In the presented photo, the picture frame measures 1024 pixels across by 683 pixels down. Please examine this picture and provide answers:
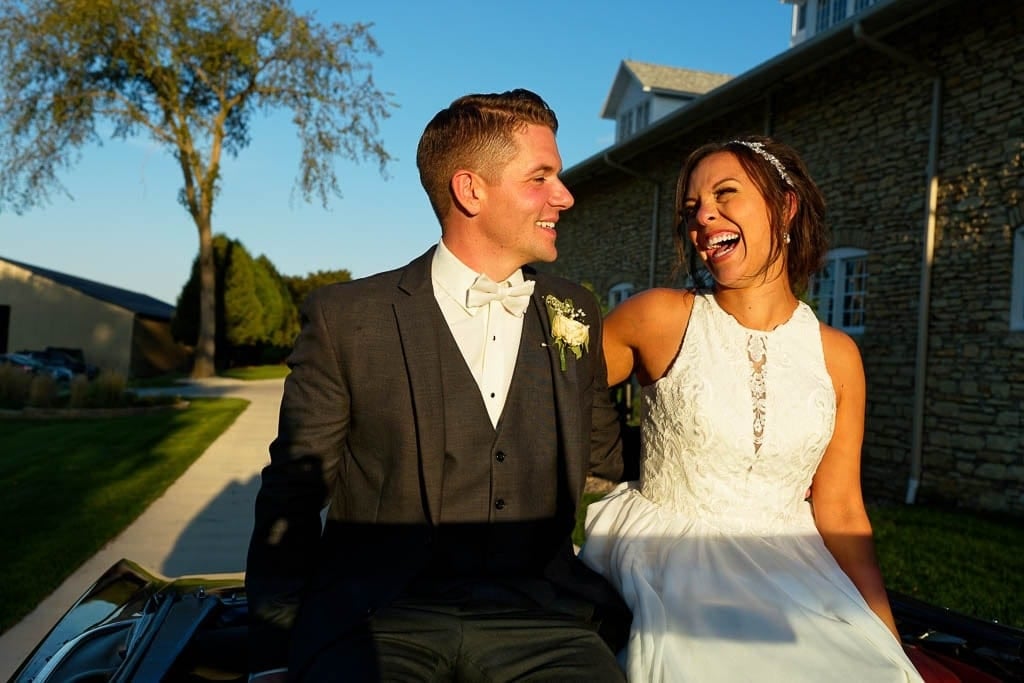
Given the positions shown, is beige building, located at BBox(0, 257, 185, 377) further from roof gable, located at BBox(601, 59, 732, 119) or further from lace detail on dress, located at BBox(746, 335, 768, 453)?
lace detail on dress, located at BBox(746, 335, 768, 453)

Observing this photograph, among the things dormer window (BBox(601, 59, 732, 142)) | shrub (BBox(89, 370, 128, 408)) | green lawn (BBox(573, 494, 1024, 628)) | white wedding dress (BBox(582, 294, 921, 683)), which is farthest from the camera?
dormer window (BBox(601, 59, 732, 142))

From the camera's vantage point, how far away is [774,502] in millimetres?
2537

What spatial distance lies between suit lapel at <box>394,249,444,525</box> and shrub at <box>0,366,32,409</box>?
1824 centimetres

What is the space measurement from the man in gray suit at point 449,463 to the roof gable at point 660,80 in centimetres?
2018

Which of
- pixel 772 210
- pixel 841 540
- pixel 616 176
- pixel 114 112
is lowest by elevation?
pixel 841 540

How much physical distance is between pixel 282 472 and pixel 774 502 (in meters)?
1.44

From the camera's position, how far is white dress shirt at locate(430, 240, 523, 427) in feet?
7.77

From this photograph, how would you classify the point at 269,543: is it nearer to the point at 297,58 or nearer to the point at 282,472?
the point at 282,472

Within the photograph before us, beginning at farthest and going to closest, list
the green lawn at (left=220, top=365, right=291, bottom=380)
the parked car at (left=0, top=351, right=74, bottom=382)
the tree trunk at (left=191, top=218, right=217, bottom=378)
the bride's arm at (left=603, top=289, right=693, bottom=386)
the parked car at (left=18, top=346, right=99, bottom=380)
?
the green lawn at (left=220, top=365, right=291, bottom=380), the parked car at (left=18, top=346, right=99, bottom=380), the parked car at (left=0, top=351, right=74, bottom=382), the tree trunk at (left=191, top=218, right=217, bottom=378), the bride's arm at (left=603, top=289, right=693, bottom=386)

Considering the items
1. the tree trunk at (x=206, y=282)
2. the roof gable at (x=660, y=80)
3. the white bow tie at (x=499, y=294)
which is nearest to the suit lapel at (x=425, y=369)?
the white bow tie at (x=499, y=294)

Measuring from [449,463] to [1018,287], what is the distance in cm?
864

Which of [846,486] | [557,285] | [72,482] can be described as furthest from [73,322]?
[846,486]

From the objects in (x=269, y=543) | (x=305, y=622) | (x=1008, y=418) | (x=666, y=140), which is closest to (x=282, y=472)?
(x=269, y=543)

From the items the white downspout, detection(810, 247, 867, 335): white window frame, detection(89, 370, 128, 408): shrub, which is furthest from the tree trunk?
the white downspout
